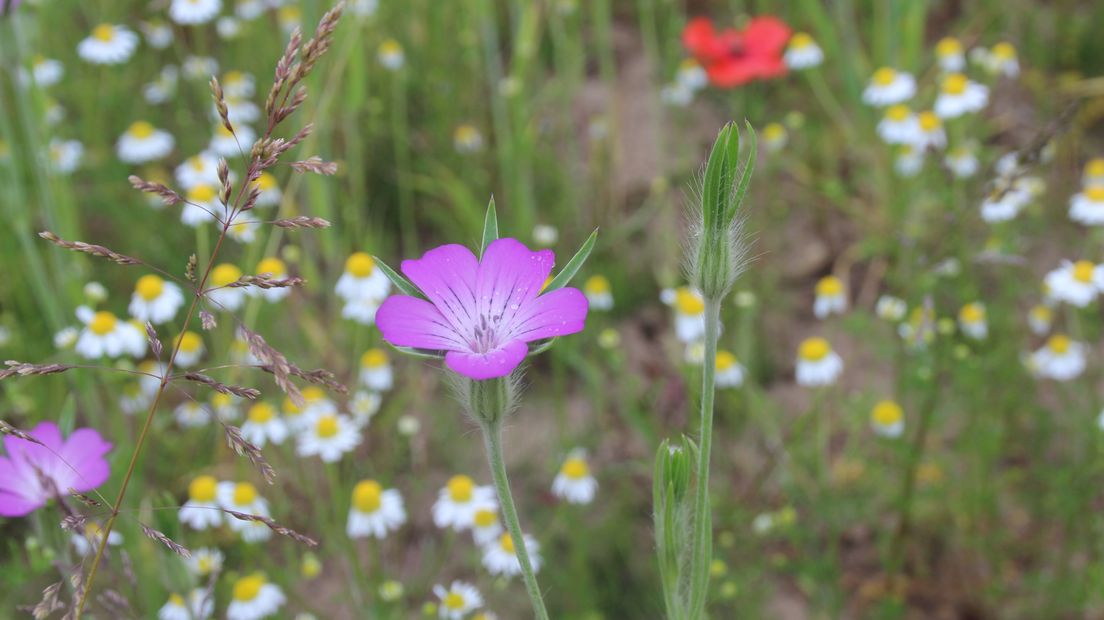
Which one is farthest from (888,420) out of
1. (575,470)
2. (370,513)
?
(370,513)

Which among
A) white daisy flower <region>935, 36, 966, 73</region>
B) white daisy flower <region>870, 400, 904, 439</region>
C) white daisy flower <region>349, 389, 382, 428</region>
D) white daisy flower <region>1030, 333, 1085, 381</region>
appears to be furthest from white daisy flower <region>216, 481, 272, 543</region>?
white daisy flower <region>935, 36, 966, 73</region>

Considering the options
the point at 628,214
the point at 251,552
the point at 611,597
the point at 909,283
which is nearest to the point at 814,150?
the point at 628,214

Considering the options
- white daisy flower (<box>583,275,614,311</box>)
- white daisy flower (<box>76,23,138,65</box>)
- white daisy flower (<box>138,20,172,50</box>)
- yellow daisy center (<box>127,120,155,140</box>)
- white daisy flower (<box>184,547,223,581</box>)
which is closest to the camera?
white daisy flower (<box>184,547,223,581</box>)

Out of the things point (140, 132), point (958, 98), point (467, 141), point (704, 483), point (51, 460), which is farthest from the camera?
point (467, 141)

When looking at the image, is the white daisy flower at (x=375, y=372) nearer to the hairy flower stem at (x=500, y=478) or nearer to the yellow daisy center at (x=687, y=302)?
the yellow daisy center at (x=687, y=302)

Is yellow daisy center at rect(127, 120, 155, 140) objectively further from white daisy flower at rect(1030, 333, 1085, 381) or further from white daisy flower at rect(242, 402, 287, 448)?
white daisy flower at rect(1030, 333, 1085, 381)

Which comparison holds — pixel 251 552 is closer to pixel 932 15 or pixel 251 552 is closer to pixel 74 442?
pixel 74 442

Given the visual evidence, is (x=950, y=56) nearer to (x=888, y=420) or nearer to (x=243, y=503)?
(x=888, y=420)
